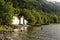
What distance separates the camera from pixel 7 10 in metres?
67.4

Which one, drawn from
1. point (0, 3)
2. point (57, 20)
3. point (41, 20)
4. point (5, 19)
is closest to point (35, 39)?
point (5, 19)

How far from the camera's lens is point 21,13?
101 metres

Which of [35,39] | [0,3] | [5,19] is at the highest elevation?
[0,3]

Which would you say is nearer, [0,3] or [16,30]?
[16,30]

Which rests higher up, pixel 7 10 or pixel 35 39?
pixel 7 10

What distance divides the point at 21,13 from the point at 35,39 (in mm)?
57933

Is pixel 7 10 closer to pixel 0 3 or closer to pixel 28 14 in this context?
pixel 0 3

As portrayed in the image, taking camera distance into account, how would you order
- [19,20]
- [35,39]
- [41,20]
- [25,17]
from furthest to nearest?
[41,20], [25,17], [19,20], [35,39]

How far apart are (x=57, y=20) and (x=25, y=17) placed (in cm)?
5129

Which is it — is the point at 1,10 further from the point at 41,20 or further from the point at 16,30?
the point at 41,20

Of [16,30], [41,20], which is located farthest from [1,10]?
[41,20]

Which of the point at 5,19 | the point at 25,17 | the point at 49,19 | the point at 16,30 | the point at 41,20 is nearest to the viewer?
the point at 16,30

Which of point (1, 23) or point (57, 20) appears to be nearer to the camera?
point (1, 23)

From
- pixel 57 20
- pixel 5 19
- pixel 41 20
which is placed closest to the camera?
pixel 5 19
